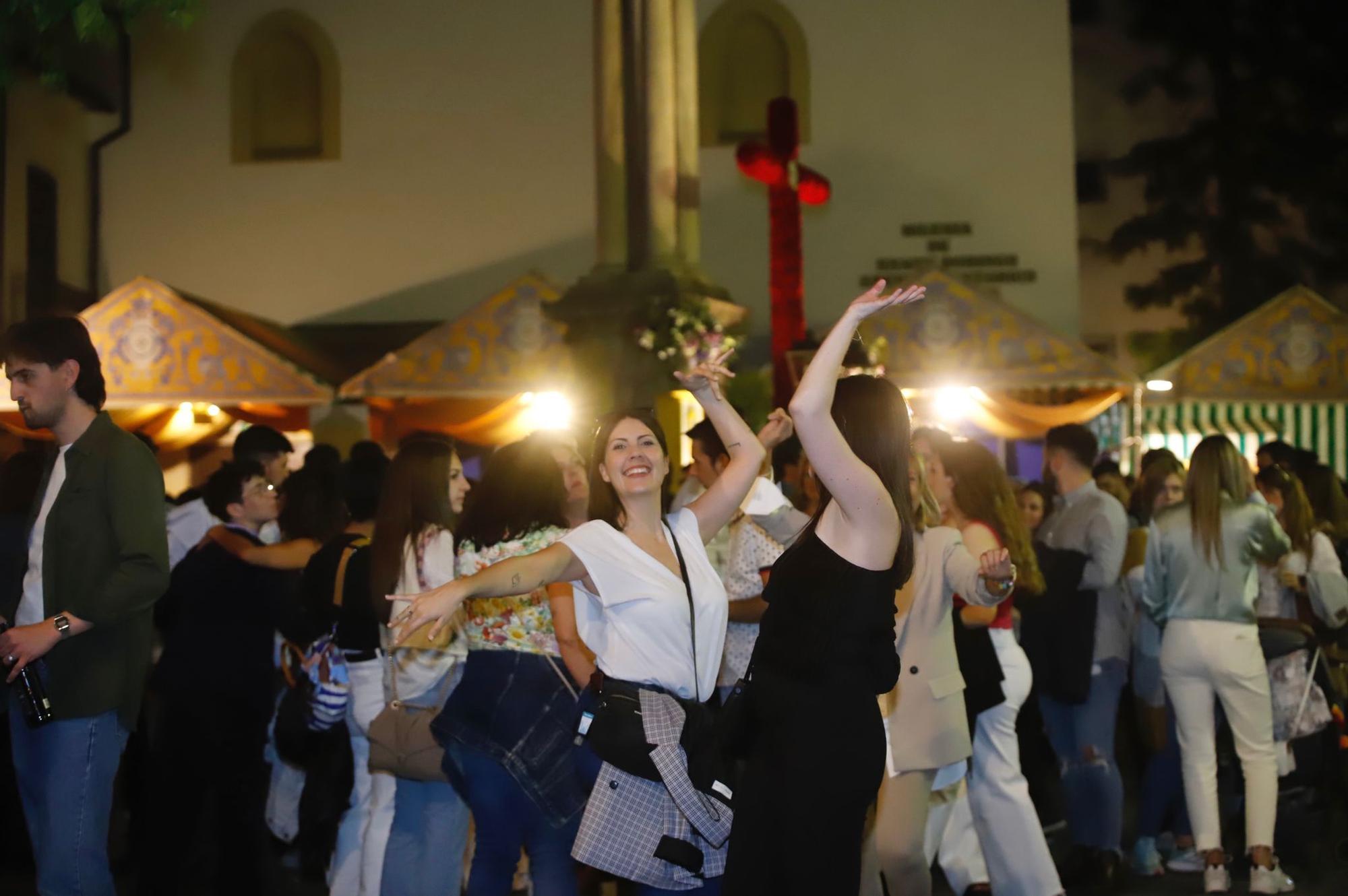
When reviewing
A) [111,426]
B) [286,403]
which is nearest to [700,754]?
Result: [111,426]

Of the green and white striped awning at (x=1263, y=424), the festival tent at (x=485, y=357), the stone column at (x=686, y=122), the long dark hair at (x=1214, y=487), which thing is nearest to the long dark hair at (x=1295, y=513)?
the long dark hair at (x=1214, y=487)

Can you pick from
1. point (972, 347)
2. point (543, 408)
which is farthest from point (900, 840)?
point (543, 408)

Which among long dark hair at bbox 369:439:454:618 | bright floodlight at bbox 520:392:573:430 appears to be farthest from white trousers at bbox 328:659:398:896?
bright floodlight at bbox 520:392:573:430

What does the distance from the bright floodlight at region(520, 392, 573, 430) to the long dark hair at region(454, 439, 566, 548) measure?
9206 mm

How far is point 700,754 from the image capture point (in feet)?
13.4

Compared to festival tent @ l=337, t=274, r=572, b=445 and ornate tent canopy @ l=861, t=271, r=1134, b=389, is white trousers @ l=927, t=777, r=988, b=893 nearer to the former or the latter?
ornate tent canopy @ l=861, t=271, r=1134, b=389

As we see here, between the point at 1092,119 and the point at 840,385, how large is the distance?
62.5 feet

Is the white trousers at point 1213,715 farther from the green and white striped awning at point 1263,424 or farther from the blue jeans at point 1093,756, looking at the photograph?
the green and white striped awning at point 1263,424

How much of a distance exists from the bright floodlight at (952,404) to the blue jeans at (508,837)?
35.4 feet

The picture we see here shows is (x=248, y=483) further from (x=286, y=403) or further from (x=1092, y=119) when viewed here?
(x=1092, y=119)

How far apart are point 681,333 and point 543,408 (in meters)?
3.07

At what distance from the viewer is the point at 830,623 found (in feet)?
12.5

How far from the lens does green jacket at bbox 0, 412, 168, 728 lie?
4.39 meters

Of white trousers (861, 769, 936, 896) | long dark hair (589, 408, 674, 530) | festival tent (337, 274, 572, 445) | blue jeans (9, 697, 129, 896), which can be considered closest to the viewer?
blue jeans (9, 697, 129, 896)
